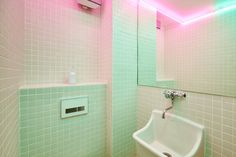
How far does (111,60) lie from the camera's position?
1426mm

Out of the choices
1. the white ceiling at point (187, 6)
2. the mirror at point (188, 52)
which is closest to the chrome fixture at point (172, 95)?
the mirror at point (188, 52)

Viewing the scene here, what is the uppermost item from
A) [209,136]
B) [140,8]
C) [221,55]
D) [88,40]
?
[140,8]

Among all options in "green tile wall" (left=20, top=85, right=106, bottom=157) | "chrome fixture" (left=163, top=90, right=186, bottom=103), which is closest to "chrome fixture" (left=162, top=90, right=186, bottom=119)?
"chrome fixture" (left=163, top=90, right=186, bottom=103)

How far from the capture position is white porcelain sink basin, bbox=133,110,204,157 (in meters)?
0.99

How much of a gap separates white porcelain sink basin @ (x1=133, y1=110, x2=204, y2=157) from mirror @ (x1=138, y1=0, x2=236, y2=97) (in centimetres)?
32

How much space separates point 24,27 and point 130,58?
111 cm

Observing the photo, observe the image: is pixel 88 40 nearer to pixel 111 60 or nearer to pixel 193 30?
pixel 111 60

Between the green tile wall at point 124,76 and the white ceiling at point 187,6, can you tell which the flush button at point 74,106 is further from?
the white ceiling at point 187,6

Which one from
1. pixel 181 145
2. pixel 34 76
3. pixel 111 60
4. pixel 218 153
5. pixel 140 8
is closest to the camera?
pixel 218 153

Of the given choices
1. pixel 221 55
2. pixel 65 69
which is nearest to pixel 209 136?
pixel 221 55

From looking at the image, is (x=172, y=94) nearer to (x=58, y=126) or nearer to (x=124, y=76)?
(x=124, y=76)

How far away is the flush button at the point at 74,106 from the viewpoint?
123 centimetres

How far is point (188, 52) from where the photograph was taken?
1444mm

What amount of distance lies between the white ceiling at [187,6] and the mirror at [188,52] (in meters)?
0.07
